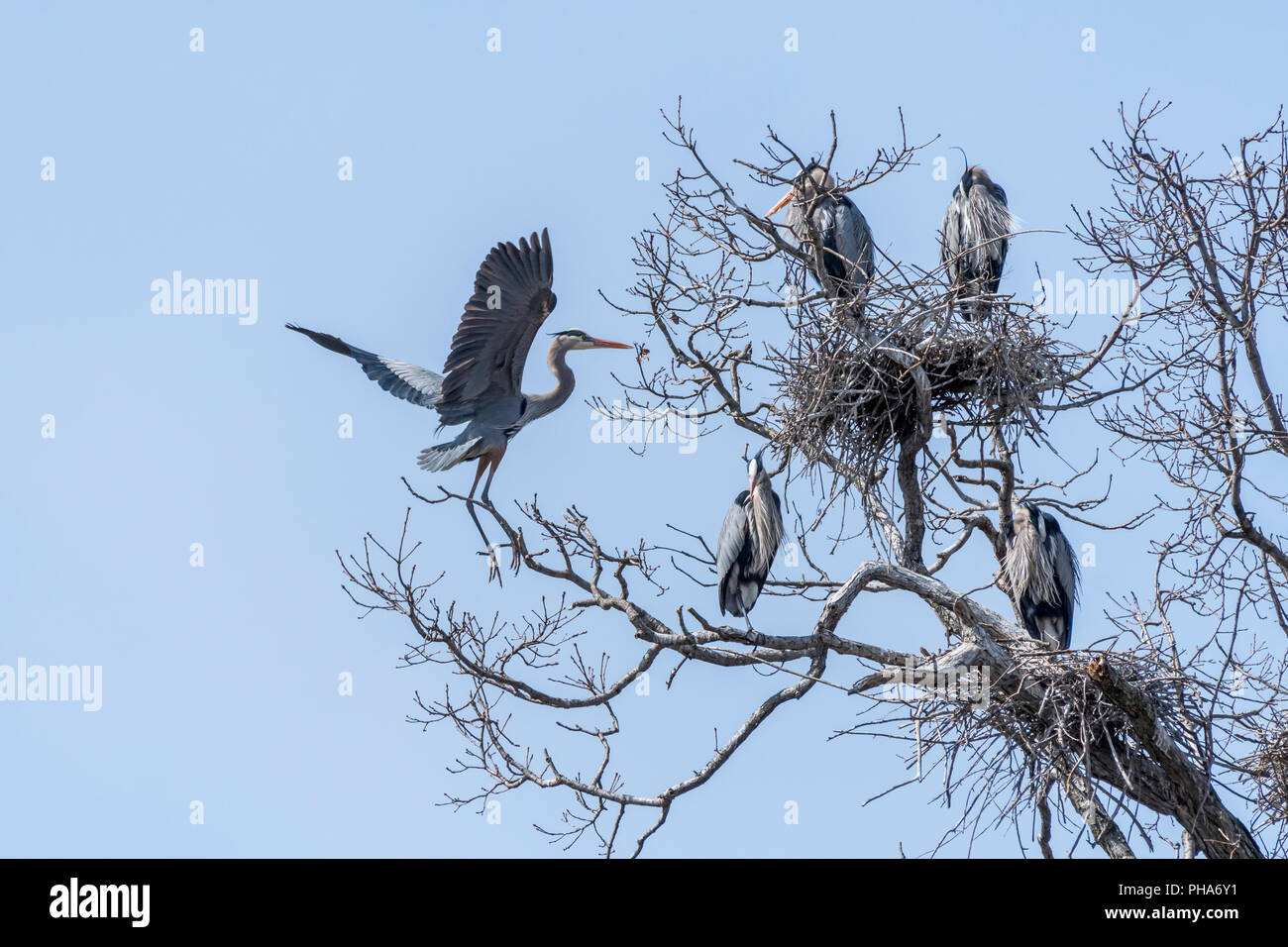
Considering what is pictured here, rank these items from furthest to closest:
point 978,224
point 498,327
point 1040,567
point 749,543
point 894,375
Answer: point 978,224 < point 749,543 < point 498,327 < point 1040,567 < point 894,375

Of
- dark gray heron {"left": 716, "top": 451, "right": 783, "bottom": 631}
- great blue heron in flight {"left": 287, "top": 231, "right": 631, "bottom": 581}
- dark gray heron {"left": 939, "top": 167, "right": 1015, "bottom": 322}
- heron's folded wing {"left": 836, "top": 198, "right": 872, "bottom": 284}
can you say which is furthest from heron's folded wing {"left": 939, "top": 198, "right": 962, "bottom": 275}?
great blue heron in flight {"left": 287, "top": 231, "right": 631, "bottom": 581}

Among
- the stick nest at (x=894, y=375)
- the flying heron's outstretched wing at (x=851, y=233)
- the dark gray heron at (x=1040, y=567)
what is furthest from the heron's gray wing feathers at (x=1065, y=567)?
the flying heron's outstretched wing at (x=851, y=233)

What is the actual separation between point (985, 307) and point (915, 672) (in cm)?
225

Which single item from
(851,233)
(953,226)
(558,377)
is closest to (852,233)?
(851,233)

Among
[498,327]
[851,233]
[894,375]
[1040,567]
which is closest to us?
[894,375]

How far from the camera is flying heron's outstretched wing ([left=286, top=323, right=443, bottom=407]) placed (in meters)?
8.34

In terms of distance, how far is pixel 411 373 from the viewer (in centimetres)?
848

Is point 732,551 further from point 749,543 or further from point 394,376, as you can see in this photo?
point 394,376

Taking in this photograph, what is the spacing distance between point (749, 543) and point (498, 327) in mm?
1774

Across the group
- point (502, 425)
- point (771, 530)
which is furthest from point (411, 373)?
point (771, 530)

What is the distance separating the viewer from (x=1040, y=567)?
7.55m

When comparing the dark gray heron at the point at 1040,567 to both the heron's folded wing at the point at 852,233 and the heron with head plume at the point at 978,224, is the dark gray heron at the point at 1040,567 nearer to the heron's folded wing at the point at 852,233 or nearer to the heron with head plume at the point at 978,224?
the heron with head plume at the point at 978,224

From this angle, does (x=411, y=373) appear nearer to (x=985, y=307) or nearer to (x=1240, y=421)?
(x=985, y=307)

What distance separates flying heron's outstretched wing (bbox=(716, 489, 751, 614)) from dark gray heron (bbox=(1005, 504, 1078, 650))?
4.68 feet
